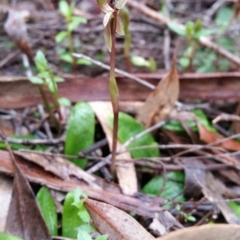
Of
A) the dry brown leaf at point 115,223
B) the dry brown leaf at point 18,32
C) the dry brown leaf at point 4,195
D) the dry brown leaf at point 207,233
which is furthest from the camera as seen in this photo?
the dry brown leaf at point 18,32

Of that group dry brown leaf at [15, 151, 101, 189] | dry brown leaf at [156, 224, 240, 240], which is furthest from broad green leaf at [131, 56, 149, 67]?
dry brown leaf at [156, 224, 240, 240]

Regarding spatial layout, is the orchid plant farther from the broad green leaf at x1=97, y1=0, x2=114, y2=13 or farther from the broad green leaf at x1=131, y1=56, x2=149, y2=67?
the broad green leaf at x1=131, y1=56, x2=149, y2=67

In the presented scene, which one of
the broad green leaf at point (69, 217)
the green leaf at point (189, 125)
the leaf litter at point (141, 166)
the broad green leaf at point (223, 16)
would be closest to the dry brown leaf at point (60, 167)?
the leaf litter at point (141, 166)

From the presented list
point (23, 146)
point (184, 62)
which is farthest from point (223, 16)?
point (23, 146)

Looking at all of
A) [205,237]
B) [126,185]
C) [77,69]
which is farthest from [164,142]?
[205,237]

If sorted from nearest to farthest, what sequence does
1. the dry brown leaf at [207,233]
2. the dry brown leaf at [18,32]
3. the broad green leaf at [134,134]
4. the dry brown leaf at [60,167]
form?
the dry brown leaf at [207,233], the dry brown leaf at [60,167], the broad green leaf at [134,134], the dry brown leaf at [18,32]

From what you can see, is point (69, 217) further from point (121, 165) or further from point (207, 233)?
point (207, 233)

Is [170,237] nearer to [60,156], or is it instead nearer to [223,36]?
[60,156]

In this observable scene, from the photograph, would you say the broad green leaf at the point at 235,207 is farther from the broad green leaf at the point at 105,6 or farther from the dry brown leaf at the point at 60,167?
the broad green leaf at the point at 105,6
